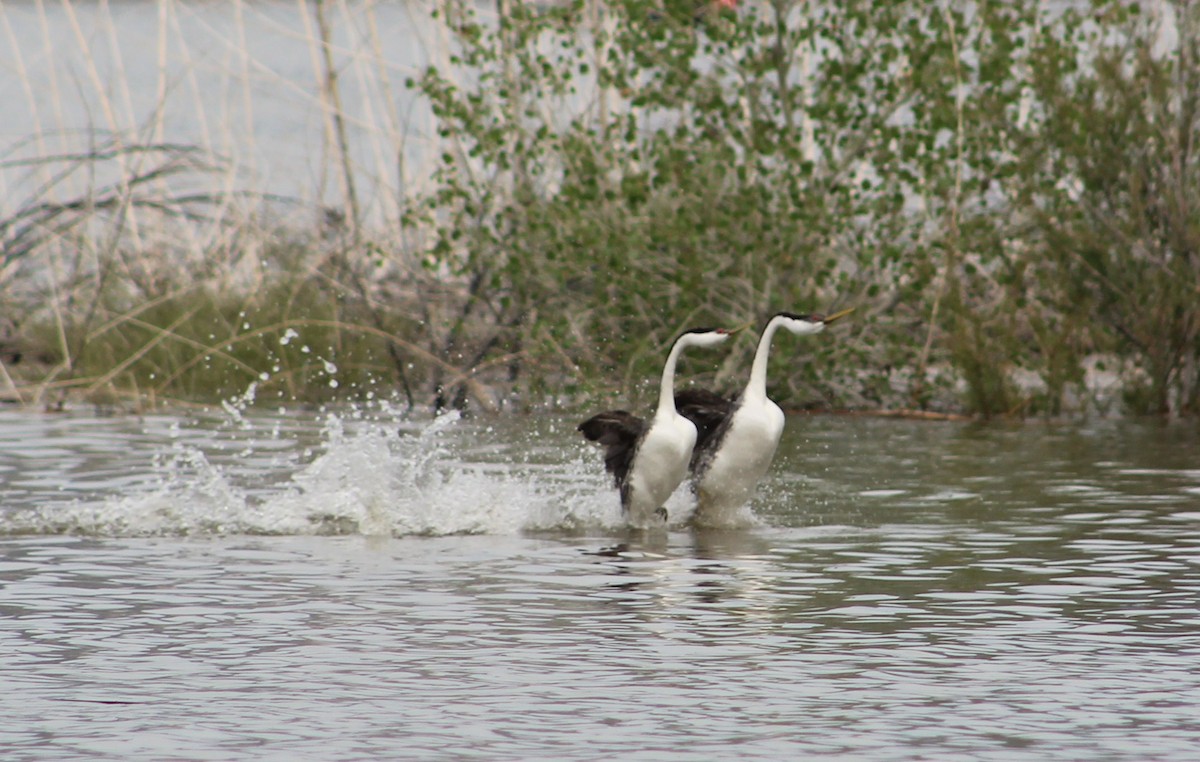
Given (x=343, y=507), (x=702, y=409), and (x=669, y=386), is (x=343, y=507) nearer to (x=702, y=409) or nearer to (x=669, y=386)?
(x=669, y=386)

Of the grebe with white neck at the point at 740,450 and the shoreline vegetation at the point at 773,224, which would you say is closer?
the grebe with white neck at the point at 740,450

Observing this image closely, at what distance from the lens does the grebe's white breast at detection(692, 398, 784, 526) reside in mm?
13172

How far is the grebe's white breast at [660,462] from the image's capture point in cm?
1292

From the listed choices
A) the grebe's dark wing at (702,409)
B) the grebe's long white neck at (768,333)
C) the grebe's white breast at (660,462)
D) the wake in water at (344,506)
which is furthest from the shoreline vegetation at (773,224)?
the grebe's white breast at (660,462)

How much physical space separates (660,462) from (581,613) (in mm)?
3350

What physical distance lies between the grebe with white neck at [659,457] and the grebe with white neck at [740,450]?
21 centimetres

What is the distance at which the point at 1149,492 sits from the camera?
1503cm

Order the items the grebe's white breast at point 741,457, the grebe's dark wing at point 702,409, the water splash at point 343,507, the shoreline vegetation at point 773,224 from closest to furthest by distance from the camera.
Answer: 1. the water splash at point 343,507
2. the grebe's white breast at point 741,457
3. the grebe's dark wing at point 702,409
4. the shoreline vegetation at point 773,224

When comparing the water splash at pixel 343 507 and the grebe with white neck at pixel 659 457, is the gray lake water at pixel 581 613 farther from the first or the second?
the grebe with white neck at pixel 659 457

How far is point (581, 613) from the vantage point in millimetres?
9641

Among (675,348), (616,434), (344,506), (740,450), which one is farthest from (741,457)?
(344,506)

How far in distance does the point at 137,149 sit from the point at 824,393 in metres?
7.14

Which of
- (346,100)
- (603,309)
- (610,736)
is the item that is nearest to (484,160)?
(603,309)

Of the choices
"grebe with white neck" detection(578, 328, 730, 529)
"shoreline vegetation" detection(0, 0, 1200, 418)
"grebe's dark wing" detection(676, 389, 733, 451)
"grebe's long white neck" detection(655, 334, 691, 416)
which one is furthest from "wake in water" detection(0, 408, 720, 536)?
"shoreline vegetation" detection(0, 0, 1200, 418)
